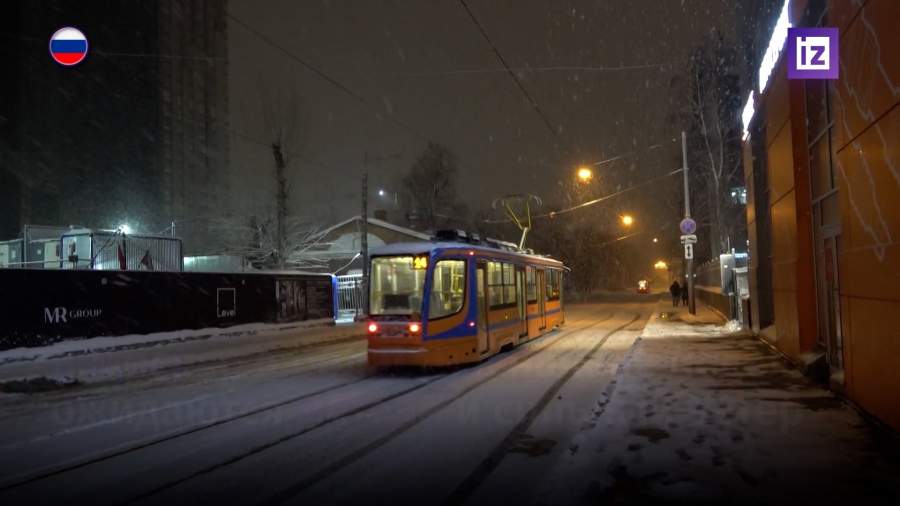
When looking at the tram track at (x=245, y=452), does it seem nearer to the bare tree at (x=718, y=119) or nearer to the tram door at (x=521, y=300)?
the tram door at (x=521, y=300)

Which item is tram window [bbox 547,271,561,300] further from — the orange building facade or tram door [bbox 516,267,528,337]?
the orange building facade

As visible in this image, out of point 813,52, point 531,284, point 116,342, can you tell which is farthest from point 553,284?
point 813,52

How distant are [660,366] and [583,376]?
5.05 feet

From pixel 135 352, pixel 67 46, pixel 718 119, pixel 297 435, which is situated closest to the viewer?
pixel 297 435

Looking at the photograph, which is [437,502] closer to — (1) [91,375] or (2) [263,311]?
(1) [91,375]

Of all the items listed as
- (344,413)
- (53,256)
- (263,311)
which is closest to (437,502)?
(344,413)

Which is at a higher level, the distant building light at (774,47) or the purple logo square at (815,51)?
the distant building light at (774,47)

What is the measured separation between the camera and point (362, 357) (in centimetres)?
1686

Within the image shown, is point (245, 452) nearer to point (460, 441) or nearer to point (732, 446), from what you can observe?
point (460, 441)

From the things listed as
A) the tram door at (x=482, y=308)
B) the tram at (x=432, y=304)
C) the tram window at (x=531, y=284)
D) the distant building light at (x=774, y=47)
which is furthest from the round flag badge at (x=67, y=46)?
the distant building light at (x=774, y=47)

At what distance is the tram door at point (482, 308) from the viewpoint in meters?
13.9

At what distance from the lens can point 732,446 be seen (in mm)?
6492

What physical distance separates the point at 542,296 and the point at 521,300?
2.84 metres

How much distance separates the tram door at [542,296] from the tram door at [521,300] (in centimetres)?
187
